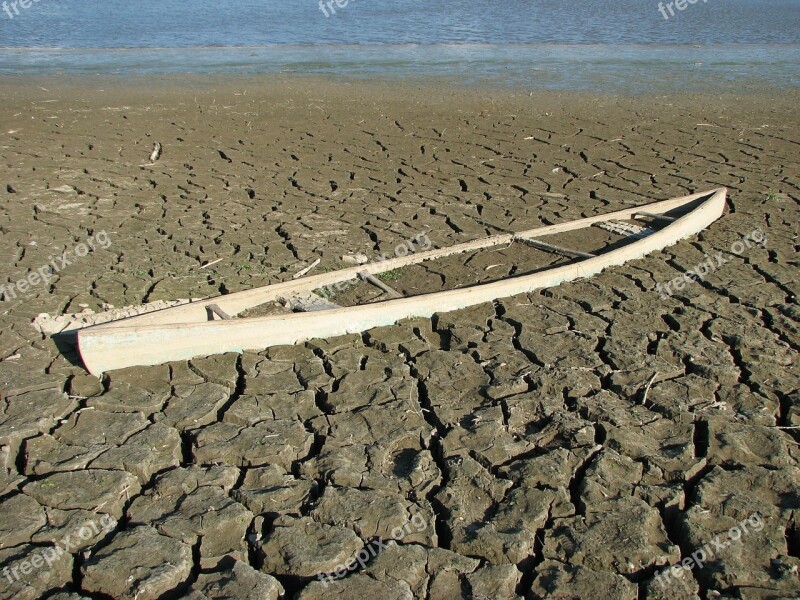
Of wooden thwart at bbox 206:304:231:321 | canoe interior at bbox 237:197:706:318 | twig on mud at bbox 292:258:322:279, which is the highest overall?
wooden thwart at bbox 206:304:231:321

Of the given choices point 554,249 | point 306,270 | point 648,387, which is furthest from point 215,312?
point 554,249

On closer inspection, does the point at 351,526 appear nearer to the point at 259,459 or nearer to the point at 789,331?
the point at 259,459

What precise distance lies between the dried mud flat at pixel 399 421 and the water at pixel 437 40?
910cm

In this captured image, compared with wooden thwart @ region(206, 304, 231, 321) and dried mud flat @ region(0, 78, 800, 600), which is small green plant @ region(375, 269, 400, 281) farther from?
wooden thwart @ region(206, 304, 231, 321)

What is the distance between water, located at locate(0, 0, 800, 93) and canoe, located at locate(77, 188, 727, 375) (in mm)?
9284

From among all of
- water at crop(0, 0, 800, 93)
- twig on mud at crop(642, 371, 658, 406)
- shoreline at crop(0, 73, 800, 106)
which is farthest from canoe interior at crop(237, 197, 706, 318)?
water at crop(0, 0, 800, 93)

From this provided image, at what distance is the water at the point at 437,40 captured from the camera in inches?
667

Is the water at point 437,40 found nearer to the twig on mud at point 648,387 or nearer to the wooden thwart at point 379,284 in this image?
the wooden thwart at point 379,284

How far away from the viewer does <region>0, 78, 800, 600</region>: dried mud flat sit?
10.4 ft

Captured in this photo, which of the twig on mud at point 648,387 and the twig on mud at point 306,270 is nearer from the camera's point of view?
the twig on mud at point 648,387

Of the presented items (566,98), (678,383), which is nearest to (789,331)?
(678,383)

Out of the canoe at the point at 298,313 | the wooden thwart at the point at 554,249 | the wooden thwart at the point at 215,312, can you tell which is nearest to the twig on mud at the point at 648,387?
the canoe at the point at 298,313

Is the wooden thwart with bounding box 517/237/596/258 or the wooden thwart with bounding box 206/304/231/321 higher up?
the wooden thwart with bounding box 206/304/231/321

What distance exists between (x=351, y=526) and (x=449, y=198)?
5.46m
